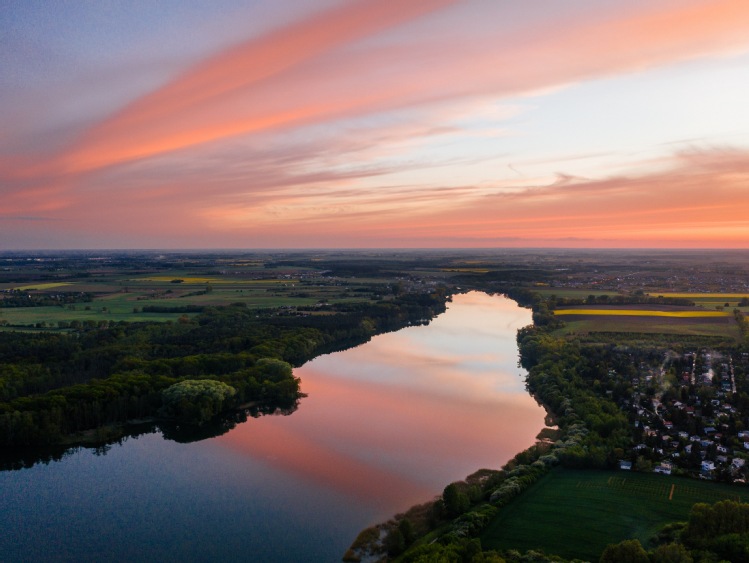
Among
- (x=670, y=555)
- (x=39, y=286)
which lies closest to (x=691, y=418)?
(x=670, y=555)

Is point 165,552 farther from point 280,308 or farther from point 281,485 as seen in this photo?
point 280,308

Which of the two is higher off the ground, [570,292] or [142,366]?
[570,292]

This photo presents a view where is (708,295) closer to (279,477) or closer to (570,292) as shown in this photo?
(570,292)

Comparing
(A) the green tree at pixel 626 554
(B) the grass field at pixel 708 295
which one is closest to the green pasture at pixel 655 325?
(B) the grass field at pixel 708 295

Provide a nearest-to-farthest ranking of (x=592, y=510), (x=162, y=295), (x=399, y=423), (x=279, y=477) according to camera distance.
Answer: (x=592, y=510)
(x=279, y=477)
(x=399, y=423)
(x=162, y=295)

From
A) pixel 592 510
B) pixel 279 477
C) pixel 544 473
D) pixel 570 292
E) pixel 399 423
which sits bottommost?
pixel 279 477

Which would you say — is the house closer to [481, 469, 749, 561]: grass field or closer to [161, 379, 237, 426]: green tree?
[481, 469, 749, 561]: grass field

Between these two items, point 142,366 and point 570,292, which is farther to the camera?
point 570,292
